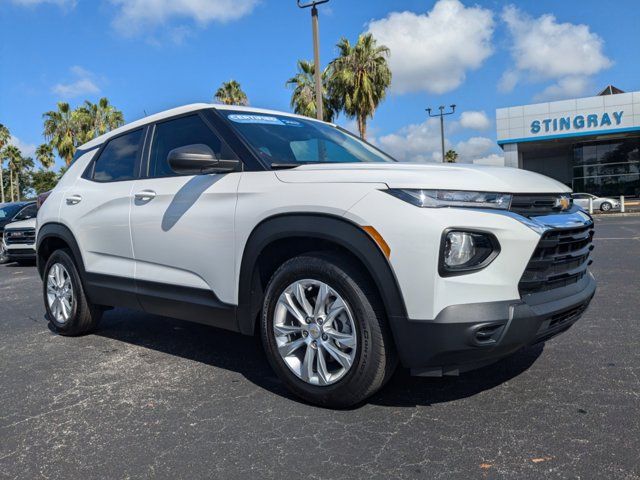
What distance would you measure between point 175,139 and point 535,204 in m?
2.53

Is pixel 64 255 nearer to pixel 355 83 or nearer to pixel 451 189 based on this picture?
pixel 451 189

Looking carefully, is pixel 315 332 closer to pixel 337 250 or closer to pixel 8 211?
pixel 337 250

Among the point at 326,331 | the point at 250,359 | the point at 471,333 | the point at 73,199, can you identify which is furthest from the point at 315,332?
the point at 73,199

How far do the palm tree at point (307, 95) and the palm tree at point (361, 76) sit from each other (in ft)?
2.48

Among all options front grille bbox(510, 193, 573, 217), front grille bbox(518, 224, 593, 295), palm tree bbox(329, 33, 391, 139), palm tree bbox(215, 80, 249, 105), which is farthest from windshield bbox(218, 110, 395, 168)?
palm tree bbox(215, 80, 249, 105)

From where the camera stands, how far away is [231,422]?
9.02 ft

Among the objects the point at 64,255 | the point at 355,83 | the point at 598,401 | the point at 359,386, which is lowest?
the point at 598,401

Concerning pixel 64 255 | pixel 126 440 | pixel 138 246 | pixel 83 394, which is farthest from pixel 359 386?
pixel 64 255

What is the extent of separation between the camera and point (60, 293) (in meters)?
4.71

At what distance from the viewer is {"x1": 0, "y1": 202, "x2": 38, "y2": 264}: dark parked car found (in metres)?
12.5

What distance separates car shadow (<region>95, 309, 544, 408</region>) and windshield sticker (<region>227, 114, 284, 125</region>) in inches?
67.3

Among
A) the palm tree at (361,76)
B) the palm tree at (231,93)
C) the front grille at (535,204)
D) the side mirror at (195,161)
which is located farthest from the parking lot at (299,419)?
the palm tree at (231,93)

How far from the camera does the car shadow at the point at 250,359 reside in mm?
3041

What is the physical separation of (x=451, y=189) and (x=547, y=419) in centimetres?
127
